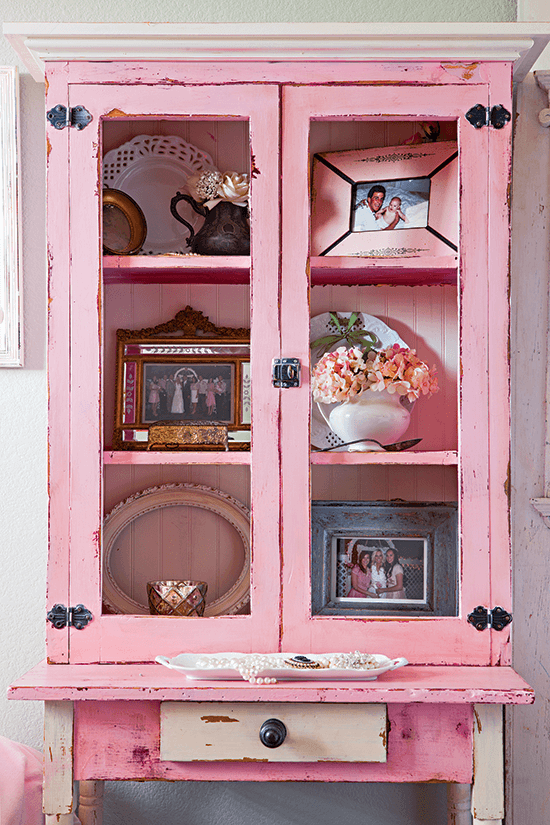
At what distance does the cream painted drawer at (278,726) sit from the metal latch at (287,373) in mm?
623

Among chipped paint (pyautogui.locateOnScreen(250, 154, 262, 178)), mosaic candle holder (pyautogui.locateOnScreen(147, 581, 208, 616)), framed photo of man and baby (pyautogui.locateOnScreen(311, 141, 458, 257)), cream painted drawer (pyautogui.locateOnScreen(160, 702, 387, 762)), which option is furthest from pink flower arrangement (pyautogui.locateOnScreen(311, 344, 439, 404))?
cream painted drawer (pyautogui.locateOnScreen(160, 702, 387, 762))

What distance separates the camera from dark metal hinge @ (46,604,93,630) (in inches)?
56.5

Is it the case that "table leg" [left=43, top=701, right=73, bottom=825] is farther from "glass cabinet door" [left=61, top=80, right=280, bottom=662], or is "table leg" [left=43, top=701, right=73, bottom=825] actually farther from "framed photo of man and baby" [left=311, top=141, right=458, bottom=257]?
"framed photo of man and baby" [left=311, top=141, right=458, bottom=257]

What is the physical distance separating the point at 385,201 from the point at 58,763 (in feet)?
4.53

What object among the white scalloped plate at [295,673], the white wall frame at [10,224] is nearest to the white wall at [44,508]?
the white wall frame at [10,224]

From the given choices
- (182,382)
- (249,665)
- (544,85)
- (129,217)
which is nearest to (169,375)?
(182,382)

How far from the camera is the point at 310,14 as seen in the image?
73.5 inches

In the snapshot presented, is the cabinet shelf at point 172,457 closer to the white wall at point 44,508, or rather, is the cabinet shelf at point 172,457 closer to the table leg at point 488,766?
the white wall at point 44,508

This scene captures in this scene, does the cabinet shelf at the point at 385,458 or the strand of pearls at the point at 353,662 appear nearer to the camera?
the strand of pearls at the point at 353,662

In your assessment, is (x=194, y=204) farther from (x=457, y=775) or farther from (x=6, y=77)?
(x=457, y=775)

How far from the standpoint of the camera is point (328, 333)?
171 centimetres

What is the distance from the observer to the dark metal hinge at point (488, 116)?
144 cm

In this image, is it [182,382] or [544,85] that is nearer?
[182,382]

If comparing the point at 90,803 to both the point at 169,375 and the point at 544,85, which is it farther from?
the point at 544,85
